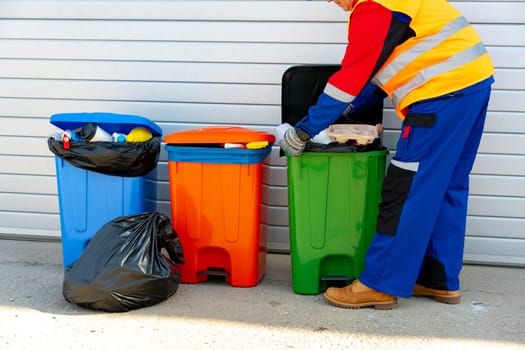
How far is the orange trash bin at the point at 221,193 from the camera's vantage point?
4.25m

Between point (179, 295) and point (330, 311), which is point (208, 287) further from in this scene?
point (330, 311)

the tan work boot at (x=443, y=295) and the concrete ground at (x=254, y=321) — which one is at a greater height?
the tan work boot at (x=443, y=295)

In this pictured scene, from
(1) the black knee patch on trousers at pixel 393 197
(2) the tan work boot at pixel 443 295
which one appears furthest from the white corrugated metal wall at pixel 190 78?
(1) the black knee patch on trousers at pixel 393 197

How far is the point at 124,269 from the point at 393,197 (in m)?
1.49

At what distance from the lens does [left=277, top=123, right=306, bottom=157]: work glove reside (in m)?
4.01

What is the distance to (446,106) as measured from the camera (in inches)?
149

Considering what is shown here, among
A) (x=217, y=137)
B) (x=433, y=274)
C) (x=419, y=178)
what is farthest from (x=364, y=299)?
(x=217, y=137)

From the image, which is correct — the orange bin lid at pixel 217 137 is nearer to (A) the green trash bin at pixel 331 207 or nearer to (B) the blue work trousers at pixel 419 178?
(A) the green trash bin at pixel 331 207

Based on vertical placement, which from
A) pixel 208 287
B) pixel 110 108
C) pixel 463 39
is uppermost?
pixel 463 39

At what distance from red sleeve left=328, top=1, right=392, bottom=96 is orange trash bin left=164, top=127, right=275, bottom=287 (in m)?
0.71

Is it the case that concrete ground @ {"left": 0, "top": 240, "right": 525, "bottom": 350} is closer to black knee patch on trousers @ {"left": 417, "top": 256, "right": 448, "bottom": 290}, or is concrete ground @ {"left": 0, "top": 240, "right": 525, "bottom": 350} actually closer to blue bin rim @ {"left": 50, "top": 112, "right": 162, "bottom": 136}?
black knee patch on trousers @ {"left": 417, "top": 256, "right": 448, "bottom": 290}

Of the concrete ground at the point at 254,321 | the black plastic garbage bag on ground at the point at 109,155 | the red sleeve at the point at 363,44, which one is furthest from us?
the black plastic garbage bag on ground at the point at 109,155

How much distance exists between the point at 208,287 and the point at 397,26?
1883 mm

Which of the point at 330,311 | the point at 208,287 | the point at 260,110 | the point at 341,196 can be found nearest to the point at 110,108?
the point at 260,110
